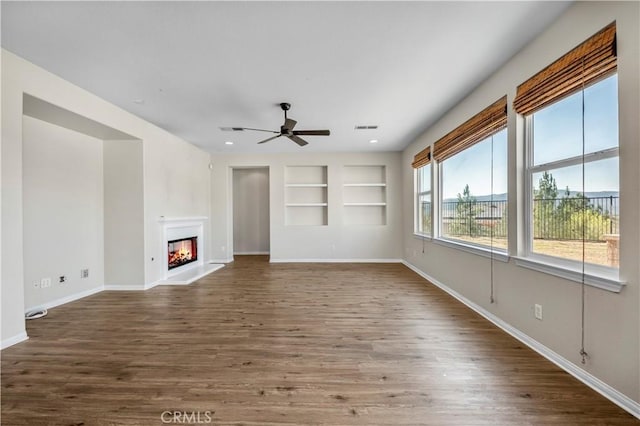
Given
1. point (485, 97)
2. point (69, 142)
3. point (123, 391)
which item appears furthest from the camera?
point (69, 142)

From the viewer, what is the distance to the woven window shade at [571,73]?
1.69 m

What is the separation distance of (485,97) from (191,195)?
17.9 feet

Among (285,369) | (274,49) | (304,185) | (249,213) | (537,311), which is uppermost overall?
(274,49)

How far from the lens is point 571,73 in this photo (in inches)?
75.6

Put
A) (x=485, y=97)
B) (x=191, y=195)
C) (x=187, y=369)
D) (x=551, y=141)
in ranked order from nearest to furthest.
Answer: (x=187, y=369), (x=551, y=141), (x=485, y=97), (x=191, y=195)

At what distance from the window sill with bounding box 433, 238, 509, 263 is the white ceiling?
1.92m

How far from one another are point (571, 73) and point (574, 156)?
0.60 meters

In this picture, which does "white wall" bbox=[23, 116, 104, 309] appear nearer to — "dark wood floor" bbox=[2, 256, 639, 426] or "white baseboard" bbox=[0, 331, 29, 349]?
"dark wood floor" bbox=[2, 256, 639, 426]

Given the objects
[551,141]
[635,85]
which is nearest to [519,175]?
[551,141]

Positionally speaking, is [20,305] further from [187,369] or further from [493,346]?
[493,346]

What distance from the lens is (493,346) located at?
2.37 m

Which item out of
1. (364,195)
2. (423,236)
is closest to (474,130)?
(423,236)

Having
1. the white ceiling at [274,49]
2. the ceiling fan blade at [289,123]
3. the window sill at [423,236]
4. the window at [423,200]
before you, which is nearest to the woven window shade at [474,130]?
the white ceiling at [274,49]

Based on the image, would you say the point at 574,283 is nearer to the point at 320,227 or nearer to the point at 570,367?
the point at 570,367
